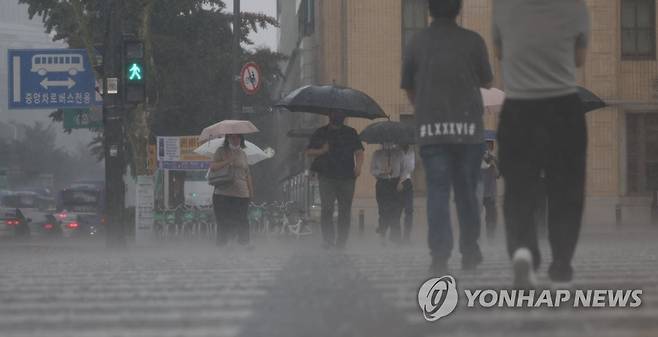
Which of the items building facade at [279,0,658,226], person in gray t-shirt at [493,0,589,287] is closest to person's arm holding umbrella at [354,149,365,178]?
person in gray t-shirt at [493,0,589,287]

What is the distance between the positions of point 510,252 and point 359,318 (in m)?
1.30

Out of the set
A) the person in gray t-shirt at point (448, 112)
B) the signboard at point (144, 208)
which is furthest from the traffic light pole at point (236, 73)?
the person in gray t-shirt at point (448, 112)

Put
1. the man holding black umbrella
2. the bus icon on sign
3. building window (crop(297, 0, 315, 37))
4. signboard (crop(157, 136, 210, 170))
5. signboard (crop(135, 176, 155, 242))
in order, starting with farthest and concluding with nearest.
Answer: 1. building window (crop(297, 0, 315, 37))
2. signboard (crop(157, 136, 210, 170))
3. signboard (crop(135, 176, 155, 242))
4. the bus icon on sign
5. the man holding black umbrella

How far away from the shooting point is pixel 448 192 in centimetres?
809

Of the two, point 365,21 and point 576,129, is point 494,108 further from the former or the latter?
point 365,21

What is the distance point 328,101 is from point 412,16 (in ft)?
62.6

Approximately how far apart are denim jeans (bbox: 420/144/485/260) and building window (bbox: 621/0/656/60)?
90.6 feet

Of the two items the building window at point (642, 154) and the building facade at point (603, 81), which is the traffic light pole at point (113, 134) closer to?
the building facade at point (603, 81)

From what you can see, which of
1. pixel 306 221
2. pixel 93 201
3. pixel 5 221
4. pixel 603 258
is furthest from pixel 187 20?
pixel 603 258

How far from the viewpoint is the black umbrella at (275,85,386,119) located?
16.8 meters

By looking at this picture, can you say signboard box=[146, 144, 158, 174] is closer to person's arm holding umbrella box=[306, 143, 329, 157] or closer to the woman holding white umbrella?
the woman holding white umbrella

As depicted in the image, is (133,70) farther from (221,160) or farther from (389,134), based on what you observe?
(221,160)

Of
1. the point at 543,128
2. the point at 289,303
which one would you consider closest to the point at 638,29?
the point at 543,128

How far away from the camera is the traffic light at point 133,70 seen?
19625 millimetres
